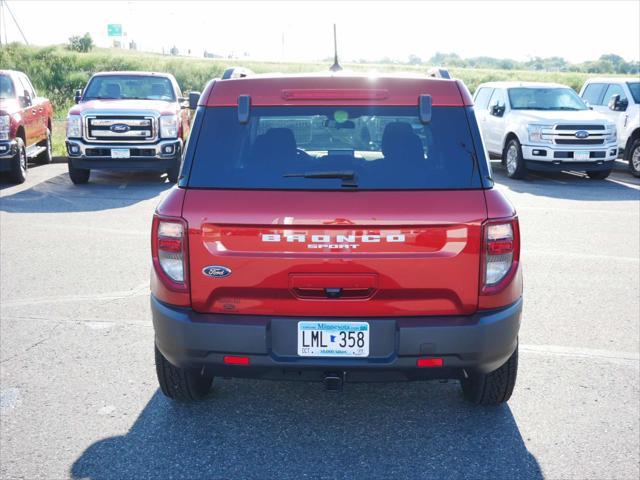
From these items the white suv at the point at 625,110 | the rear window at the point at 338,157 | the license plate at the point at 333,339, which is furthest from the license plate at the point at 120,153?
the license plate at the point at 333,339

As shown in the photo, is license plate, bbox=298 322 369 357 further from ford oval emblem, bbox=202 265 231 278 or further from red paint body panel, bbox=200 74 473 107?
red paint body panel, bbox=200 74 473 107

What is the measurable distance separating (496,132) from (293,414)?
13.2 metres

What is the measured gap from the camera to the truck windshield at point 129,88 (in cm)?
1453

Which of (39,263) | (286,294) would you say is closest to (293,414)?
(286,294)

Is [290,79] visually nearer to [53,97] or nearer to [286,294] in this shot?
[286,294]

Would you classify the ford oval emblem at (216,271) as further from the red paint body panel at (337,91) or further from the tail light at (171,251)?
the red paint body panel at (337,91)

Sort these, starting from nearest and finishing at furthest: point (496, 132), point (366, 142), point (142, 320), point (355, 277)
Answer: point (355, 277), point (366, 142), point (142, 320), point (496, 132)

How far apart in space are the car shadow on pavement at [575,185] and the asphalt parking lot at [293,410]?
6233 millimetres

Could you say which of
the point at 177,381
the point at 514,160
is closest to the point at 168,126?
the point at 514,160

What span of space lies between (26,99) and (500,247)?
1339cm

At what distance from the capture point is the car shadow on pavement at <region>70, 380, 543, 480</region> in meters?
3.51

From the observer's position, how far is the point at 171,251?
11.5ft

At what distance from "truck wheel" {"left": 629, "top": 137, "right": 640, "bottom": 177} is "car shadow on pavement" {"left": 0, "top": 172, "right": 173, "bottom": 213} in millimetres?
9808

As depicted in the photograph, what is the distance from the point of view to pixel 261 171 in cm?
351
